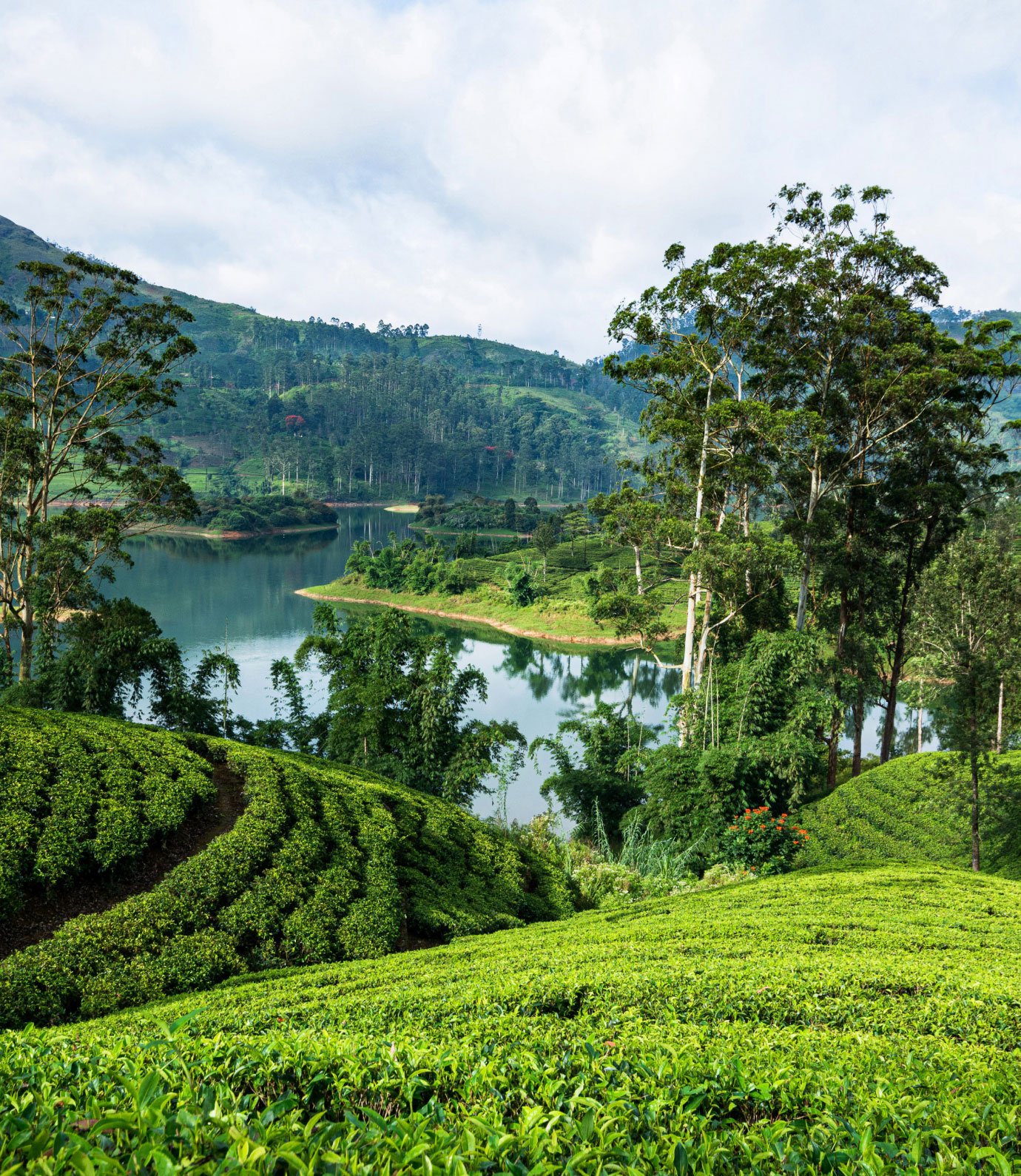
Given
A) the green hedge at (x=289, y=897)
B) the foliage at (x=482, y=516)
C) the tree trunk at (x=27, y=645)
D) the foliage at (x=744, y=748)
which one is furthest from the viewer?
the foliage at (x=482, y=516)

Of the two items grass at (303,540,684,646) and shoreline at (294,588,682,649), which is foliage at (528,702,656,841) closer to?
grass at (303,540,684,646)

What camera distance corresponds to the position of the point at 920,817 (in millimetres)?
17938

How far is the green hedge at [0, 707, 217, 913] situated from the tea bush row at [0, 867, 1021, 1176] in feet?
9.31

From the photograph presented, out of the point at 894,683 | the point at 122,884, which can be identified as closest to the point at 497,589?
the point at 894,683

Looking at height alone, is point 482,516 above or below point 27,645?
above

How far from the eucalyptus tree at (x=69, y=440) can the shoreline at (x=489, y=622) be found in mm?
20652

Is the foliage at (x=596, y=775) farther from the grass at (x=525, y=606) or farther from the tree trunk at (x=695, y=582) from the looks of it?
the grass at (x=525, y=606)

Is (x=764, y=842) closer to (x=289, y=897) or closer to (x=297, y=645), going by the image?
(x=289, y=897)

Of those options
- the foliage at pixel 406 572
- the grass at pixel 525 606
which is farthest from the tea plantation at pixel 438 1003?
the foliage at pixel 406 572

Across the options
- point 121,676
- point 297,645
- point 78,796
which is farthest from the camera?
point 297,645

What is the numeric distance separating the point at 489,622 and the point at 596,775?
30.2 metres

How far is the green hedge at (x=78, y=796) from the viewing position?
8102 mm

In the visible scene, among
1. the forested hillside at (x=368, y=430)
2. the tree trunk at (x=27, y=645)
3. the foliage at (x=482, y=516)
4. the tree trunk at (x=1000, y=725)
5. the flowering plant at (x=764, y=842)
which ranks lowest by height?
the flowering plant at (x=764, y=842)

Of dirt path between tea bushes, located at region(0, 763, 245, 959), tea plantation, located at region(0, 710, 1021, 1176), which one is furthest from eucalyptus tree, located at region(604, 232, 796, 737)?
dirt path between tea bushes, located at region(0, 763, 245, 959)
